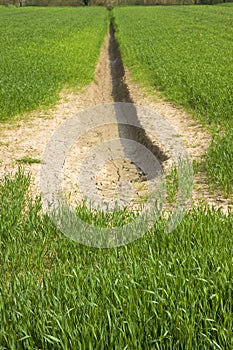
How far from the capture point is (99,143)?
10.1m

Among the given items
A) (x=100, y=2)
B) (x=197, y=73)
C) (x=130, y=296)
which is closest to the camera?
(x=130, y=296)

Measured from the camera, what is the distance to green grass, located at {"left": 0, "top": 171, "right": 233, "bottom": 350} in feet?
9.26

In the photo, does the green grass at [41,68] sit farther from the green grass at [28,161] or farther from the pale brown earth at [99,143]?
the green grass at [28,161]

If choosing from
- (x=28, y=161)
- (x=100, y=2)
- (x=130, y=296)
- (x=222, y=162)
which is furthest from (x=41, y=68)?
(x=100, y=2)

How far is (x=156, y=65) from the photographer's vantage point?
15.1m

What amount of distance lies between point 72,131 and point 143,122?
1.62 meters

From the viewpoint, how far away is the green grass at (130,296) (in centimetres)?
282

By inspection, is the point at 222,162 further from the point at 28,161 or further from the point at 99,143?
the point at 99,143

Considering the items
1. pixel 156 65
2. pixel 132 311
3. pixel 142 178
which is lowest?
pixel 142 178

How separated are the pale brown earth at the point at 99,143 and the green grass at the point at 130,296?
5.54 feet

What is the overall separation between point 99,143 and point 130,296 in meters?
7.20

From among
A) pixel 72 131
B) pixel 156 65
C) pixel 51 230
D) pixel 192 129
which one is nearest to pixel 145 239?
pixel 51 230

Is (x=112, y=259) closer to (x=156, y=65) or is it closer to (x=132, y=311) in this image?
(x=132, y=311)

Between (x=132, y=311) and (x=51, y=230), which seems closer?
(x=132, y=311)
